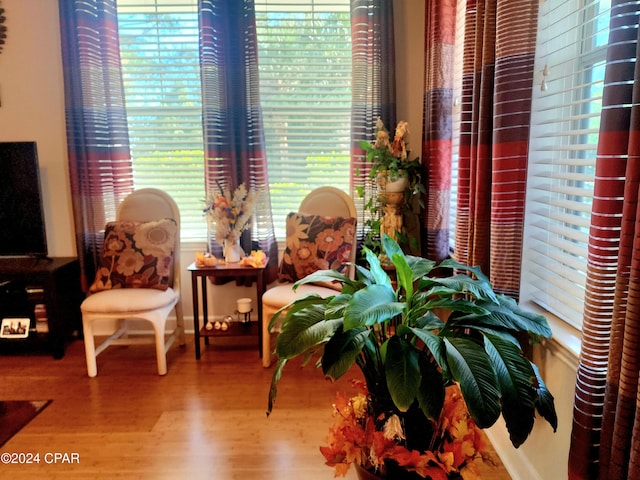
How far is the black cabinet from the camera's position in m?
2.87

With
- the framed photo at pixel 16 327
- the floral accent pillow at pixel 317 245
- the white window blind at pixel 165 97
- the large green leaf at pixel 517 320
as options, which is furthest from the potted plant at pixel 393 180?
the framed photo at pixel 16 327

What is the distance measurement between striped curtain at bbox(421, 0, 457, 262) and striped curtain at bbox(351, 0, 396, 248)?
11.6 inches

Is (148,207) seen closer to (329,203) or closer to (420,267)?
(329,203)

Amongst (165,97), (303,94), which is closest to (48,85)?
(165,97)

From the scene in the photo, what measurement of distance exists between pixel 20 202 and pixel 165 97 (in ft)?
3.83

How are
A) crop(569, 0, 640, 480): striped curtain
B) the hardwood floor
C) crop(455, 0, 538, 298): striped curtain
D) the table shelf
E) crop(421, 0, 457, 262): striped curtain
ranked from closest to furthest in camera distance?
crop(569, 0, 640, 480): striped curtain, crop(455, 0, 538, 298): striped curtain, the hardwood floor, crop(421, 0, 457, 262): striped curtain, the table shelf

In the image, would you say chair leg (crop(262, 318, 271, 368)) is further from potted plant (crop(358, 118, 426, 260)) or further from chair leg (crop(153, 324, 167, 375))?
potted plant (crop(358, 118, 426, 260))

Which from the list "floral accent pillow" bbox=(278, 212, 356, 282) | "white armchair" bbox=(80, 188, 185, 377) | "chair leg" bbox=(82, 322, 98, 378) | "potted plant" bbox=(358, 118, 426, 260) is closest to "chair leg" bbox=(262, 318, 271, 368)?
"floral accent pillow" bbox=(278, 212, 356, 282)

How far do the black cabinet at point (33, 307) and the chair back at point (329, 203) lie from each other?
1.67 m

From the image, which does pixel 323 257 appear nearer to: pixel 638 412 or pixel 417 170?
pixel 417 170

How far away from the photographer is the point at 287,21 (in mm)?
3080

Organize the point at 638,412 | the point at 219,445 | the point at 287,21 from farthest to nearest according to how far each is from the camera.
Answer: the point at 287,21 → the point at 219,445 → the point at 638,412

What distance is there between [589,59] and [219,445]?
6.89 ft

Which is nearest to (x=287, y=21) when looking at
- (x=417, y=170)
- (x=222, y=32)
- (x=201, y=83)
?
(x=222, y=32)
